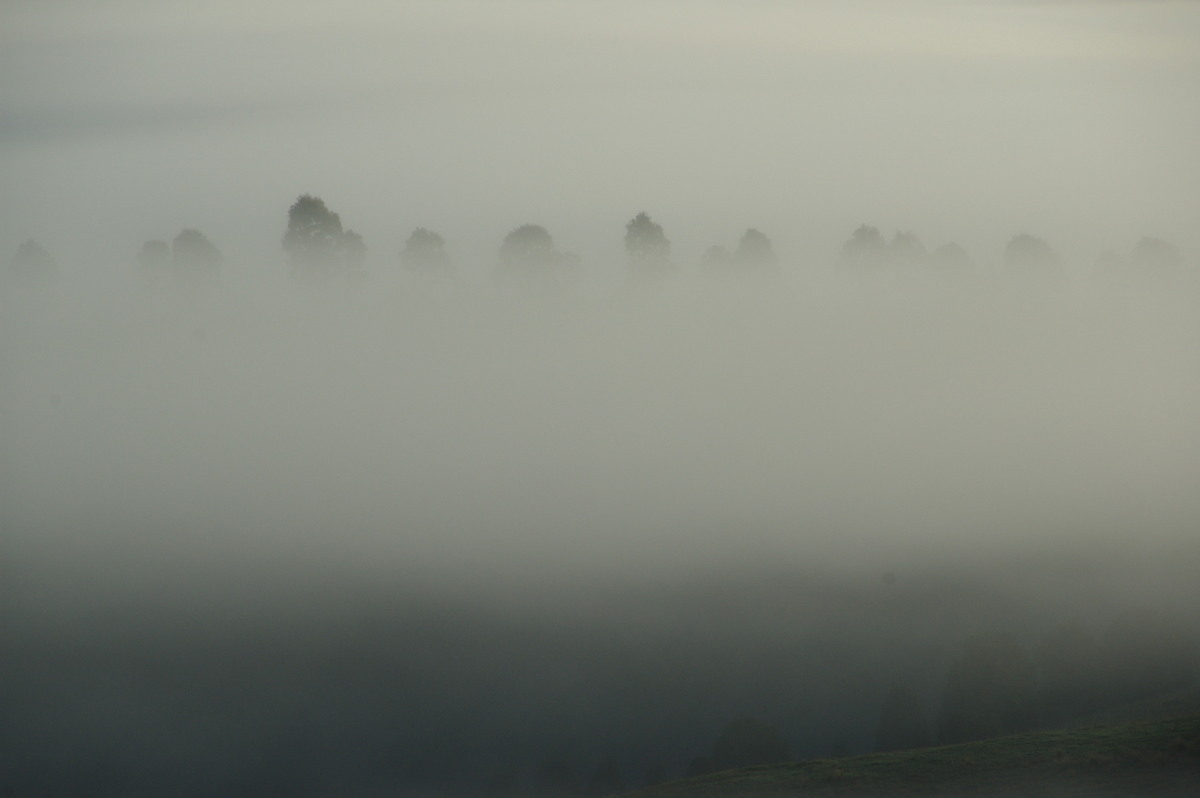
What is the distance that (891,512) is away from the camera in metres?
170

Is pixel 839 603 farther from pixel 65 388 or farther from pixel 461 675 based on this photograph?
pixel 65 388

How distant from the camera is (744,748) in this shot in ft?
302

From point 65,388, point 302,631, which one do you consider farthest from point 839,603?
point 65,388

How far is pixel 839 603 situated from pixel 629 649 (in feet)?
77.1

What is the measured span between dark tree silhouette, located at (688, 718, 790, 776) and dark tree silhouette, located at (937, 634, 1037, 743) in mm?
12426

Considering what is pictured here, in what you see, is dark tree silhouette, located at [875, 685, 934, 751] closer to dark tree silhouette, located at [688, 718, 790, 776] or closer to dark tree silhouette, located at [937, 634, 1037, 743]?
dark tree silhouette, located at [937, 634, 1037, 743]

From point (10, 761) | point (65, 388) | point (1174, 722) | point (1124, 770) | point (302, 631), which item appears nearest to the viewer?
point (1124, 770)

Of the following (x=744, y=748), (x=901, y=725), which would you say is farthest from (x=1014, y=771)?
(x=901, y=725)

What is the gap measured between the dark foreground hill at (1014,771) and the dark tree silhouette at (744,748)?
25238mm

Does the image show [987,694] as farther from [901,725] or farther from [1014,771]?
[1014,771]

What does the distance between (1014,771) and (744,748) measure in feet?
115

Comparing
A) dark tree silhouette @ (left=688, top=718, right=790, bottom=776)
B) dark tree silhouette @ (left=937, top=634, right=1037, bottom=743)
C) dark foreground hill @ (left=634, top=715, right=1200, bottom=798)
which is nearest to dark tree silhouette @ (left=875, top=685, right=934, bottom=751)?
dark tree silhouette @ (left=937, top=634, right=1037, bottom=743)

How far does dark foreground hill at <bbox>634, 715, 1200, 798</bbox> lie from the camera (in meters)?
54.7

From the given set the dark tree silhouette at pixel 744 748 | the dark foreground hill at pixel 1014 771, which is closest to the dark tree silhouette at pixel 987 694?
the dark tree silhouette at pixel 744 748
